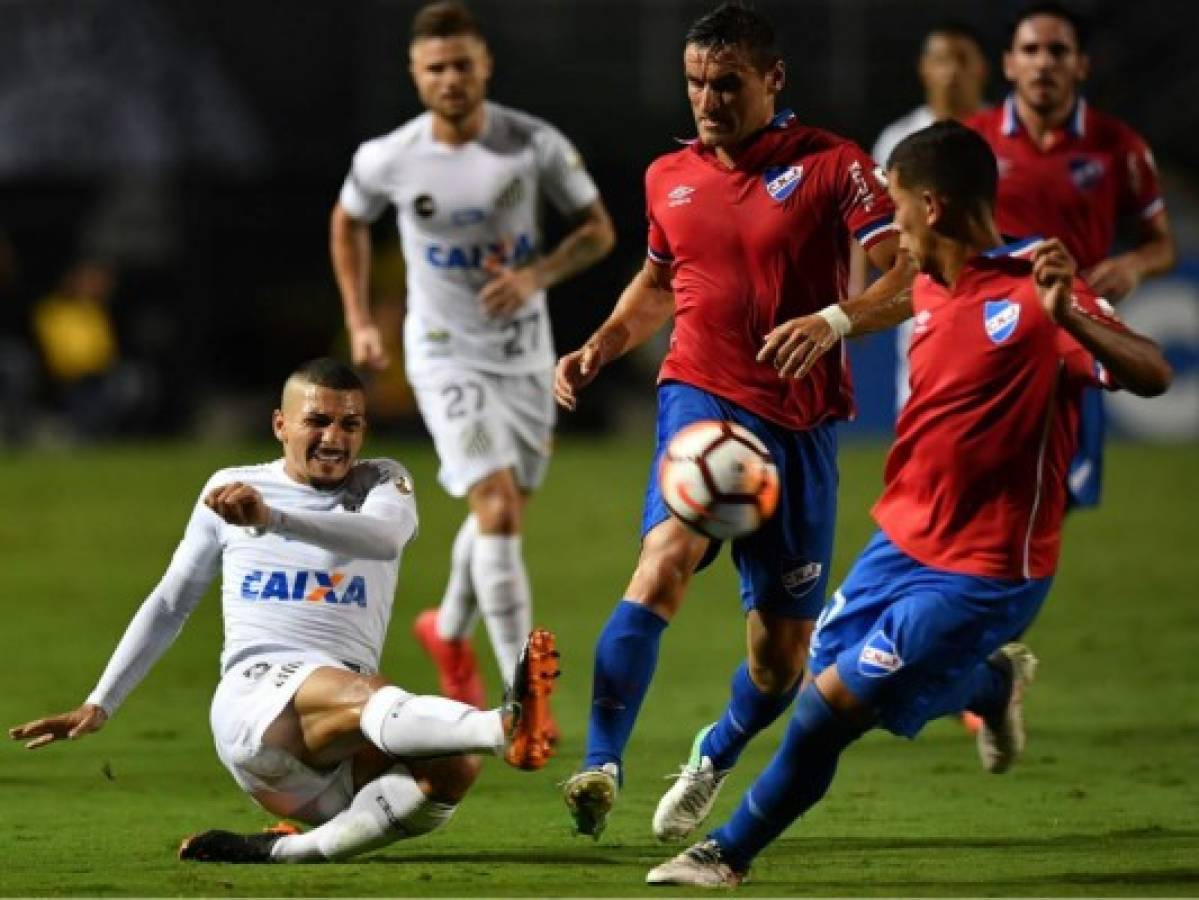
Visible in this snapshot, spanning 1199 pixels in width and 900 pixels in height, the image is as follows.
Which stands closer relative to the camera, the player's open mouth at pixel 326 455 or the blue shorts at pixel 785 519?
the player's open mouth at pixel 326 455

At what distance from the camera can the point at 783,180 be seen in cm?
755

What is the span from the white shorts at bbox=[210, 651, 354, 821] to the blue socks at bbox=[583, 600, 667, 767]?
70 cm

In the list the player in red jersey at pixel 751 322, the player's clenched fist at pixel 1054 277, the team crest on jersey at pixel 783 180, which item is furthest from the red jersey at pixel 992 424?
the team crest on jersey at pixel 783 180

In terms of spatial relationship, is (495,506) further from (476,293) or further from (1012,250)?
(1012,250)

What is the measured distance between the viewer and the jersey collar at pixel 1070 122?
10.2 m

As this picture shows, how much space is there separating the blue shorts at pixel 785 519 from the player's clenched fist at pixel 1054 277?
1682 mm

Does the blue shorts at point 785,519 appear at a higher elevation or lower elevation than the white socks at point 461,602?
higher

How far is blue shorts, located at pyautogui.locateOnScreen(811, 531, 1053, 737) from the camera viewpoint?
20.9 feet

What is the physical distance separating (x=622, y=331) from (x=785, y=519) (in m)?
0.74

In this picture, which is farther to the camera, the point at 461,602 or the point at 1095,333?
the point at 461,602

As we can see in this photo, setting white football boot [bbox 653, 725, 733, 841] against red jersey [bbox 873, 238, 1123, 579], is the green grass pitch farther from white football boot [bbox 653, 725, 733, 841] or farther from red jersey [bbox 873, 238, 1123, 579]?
red jersey [bbox 873, 238, 1123, 579]

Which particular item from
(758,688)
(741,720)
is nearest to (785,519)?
(758,688)

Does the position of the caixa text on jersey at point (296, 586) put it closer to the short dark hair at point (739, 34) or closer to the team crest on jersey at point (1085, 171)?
the short dark hair at point (739, 34)

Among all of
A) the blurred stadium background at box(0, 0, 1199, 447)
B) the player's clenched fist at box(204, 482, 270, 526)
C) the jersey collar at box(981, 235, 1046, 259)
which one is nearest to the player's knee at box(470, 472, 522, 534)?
Answer: the player's clenched fist at box(204, 482, 270, 526)
